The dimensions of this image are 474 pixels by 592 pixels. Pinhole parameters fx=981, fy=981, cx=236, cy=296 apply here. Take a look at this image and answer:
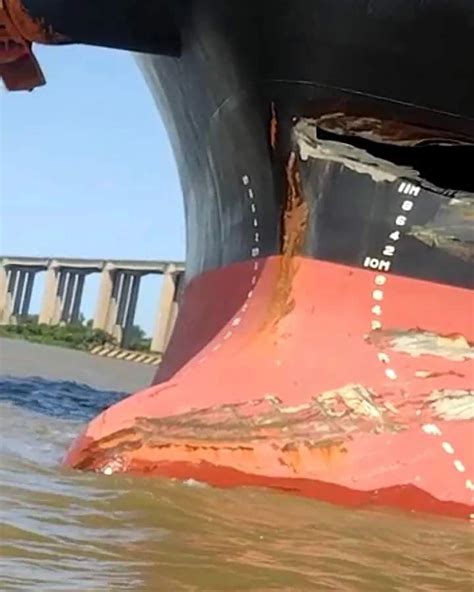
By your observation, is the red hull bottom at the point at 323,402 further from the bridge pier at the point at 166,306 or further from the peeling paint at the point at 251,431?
the bridge pier at the point at 166,306

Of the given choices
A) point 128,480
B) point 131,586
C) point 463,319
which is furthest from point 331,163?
point 131,586

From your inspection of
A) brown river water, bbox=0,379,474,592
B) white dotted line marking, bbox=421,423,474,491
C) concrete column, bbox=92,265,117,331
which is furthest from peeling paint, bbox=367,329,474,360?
concrete column, bbox=92,265,117,331

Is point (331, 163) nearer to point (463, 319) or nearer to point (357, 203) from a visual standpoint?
point (357, 203)

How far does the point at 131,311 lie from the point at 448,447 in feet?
81.8

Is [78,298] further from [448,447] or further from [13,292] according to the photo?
[448,447]

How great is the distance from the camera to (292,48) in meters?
3.35

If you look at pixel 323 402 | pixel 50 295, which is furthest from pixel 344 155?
pixel 50 295

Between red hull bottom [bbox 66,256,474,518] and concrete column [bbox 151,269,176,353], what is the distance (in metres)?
20.9

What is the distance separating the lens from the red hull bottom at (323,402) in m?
2.81

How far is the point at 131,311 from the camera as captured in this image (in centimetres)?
2758

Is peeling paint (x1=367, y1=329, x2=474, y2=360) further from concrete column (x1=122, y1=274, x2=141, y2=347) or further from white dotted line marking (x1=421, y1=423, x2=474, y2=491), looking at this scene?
concrete column (x1=122, y1=274, x2=141, y2=347)

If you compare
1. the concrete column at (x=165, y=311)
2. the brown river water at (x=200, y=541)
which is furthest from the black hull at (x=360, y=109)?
the concrete column at (x=165, y=311)

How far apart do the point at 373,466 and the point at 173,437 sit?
0.59 m

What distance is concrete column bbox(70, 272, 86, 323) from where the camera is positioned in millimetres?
27500
